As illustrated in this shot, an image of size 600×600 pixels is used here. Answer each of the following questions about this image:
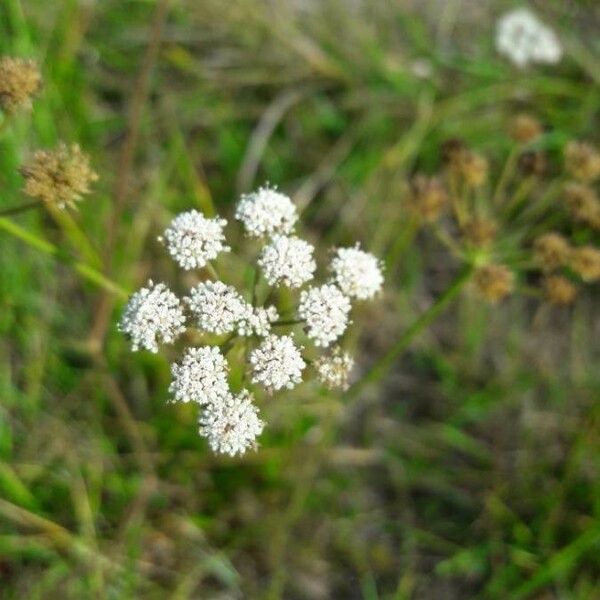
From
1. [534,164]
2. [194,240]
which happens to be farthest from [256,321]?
[534,164]

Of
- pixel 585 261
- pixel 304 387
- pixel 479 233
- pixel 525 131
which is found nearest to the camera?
pixel 479 233

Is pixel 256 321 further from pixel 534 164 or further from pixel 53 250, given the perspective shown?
pixel 534 164

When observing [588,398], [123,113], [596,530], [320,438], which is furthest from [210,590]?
[123,113]

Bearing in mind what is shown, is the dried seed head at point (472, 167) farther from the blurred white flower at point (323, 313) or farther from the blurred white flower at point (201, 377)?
the blurred white flower at point (201, 377)

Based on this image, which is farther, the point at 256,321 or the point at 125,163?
the point at 125,163

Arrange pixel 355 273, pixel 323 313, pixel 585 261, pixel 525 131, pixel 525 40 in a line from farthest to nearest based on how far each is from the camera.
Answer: pixel 525 40 → pixel 525 131 → pixel 585 261 → pixel 355 273 → pixel 323 313

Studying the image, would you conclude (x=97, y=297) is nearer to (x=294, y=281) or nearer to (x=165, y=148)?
(x=165, y=148)
